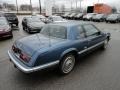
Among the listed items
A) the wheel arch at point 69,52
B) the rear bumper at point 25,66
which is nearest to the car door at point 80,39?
the wheel arch at point 69,52

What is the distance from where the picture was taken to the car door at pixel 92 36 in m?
4.73

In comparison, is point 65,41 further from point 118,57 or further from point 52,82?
point 118,57

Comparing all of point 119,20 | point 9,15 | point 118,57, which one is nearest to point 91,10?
point 119,20

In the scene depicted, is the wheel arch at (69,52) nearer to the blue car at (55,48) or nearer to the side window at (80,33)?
the blue car at (55,48)

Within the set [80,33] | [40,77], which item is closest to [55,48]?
[40,77]

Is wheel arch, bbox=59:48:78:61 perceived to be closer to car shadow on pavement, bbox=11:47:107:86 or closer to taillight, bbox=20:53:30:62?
car shadow on pavement, bbox=11:47:107:86

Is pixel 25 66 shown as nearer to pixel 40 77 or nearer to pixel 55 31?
pixel 40 77

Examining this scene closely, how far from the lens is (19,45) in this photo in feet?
12.7

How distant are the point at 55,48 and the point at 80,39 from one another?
1.17m

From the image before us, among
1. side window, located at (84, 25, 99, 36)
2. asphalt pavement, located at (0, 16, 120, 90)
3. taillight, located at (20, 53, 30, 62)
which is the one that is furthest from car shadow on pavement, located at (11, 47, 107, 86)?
side window, located at (84, 25, 99, 36)

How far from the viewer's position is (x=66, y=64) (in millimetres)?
3971

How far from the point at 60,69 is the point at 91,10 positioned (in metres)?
35.2

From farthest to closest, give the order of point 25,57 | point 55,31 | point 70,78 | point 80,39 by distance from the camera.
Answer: point 55,31, point 80,39, point 70,78, point 25,57

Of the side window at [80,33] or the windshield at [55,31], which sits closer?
the windshield at [55,31]
